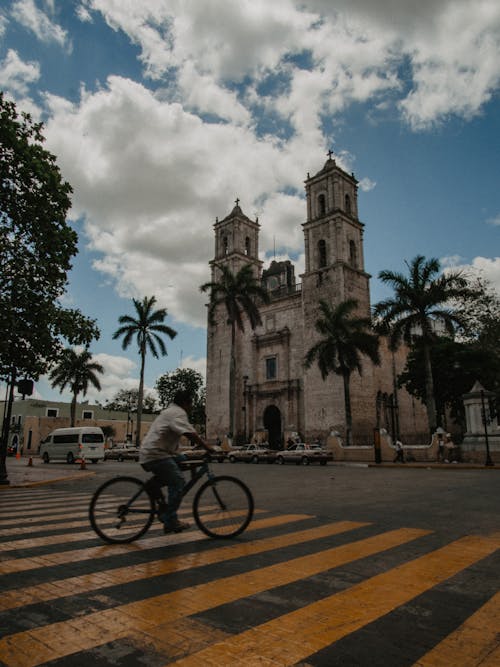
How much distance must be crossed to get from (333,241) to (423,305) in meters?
14.4

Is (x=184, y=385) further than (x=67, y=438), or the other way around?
(x=184, y=385)

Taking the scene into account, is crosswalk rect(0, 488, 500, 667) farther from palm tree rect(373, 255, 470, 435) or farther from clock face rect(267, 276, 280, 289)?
clock face rect(267, 276, 280, 289)

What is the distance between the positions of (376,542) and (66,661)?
3.53m

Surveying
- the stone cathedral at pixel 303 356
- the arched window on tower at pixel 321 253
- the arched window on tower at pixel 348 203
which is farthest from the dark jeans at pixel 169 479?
the arched window on tower at pixel 348 203

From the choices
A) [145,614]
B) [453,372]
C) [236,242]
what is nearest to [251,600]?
[145,614]

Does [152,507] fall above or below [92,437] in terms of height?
below

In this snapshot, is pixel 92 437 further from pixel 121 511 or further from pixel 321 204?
pixel 321 204

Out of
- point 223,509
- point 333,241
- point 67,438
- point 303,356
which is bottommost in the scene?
point 223,509

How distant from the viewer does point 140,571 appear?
12.7 feet

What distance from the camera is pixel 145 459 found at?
521 centimetres

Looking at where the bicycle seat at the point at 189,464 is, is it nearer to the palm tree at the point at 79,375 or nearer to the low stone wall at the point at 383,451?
the low stone wall at the point at 383,451

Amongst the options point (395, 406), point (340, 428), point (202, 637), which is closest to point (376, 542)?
point (202, 637)

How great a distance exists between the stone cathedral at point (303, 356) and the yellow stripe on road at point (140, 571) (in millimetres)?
31154

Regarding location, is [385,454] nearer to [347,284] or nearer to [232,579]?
[347,284]
